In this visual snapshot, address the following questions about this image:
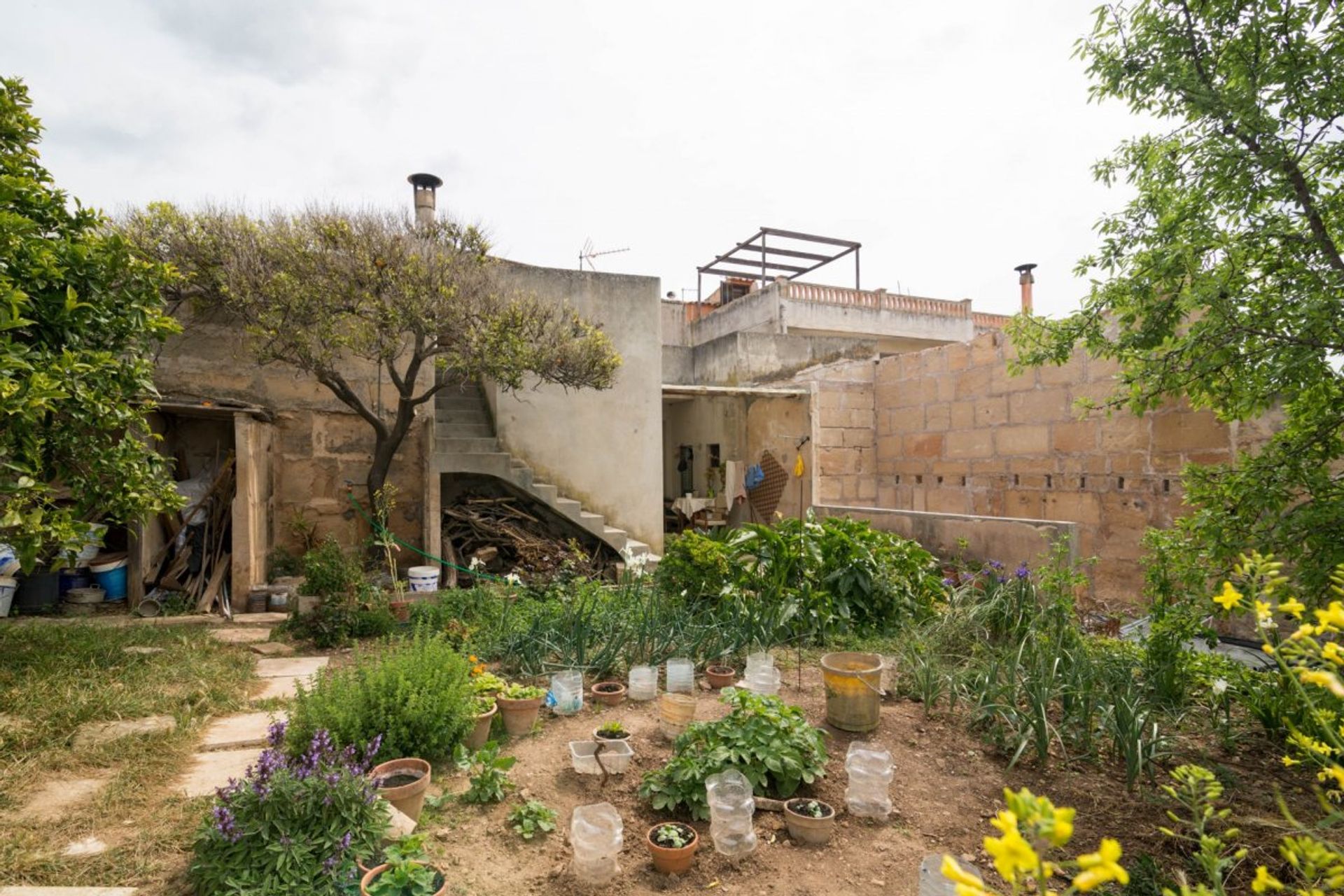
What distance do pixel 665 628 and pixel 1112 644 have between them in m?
2.91

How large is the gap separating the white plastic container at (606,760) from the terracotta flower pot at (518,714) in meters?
0.52

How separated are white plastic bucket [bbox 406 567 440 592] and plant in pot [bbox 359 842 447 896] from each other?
509 centimetres

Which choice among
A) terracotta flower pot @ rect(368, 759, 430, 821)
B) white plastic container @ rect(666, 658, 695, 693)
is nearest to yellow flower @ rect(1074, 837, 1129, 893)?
terracotta flower pot @ rect(368, 759, 430, 821)

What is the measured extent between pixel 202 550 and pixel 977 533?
745 centimetres

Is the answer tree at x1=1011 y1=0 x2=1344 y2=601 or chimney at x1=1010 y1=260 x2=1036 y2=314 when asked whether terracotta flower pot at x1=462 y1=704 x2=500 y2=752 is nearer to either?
tree at x1=1011 y1=0 x2=1344 y2=601

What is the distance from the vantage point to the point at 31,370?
10.4ft

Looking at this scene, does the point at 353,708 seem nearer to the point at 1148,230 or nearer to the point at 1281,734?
the point at 1281,734

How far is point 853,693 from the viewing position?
3.52 m

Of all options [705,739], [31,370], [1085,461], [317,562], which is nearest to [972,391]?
[1085,461]

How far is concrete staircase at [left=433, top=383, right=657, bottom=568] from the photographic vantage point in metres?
8.33

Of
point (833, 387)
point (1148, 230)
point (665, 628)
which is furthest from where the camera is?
point (833, 387)

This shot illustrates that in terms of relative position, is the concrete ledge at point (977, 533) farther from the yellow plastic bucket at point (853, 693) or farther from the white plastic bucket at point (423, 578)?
the white plastic bucket at point (423, 578)

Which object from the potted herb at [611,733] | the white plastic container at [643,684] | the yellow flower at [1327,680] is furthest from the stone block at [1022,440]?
the yellow flower at [1327,680]

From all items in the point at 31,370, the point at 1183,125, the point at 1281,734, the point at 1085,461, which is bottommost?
the point at 1281,734
